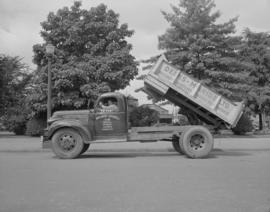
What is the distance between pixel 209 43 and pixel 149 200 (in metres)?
23.6

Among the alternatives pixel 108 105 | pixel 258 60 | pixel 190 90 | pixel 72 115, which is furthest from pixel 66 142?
pixel 258 60

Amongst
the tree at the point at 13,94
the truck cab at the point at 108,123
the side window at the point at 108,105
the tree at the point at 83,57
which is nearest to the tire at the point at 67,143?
the truck cab at the point at 108,123

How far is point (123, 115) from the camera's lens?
14273 millimetres

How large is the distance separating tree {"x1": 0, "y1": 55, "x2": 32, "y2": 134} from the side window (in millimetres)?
16967

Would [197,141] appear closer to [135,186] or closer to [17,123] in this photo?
[135,186]

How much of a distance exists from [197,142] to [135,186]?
6.37m

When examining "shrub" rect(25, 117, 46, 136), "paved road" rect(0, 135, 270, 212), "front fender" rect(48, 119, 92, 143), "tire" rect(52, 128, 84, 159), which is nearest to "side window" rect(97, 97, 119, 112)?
"front fender" rect(48, 119, 92, 143)

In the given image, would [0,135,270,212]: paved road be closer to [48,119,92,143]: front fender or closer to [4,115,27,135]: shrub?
[48,119,92,143]: front fender

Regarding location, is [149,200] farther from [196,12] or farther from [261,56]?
[261,56]

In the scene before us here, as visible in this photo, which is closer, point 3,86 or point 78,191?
point 78,191

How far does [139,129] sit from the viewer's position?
14453 millimetres

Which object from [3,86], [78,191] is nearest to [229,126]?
[78,191]

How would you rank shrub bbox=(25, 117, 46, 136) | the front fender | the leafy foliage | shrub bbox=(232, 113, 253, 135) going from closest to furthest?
1. the front fender
2. the leafy foliage
3. shrub bbox=(25, 117, 46, 136)
4. shrub bbox=(232, 113, 253, 135)

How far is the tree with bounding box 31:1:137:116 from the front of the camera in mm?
26680
